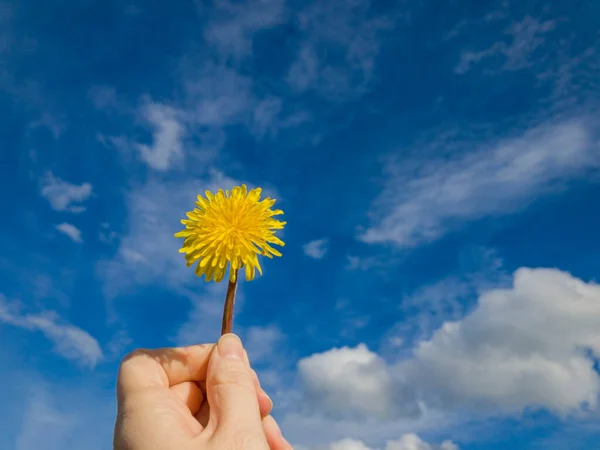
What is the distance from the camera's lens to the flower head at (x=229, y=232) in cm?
451

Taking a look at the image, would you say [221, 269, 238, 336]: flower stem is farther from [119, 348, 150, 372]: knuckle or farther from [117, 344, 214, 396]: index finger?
[119, 348, 150, 372]: knuckle

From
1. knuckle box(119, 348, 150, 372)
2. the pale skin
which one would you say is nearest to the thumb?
Result: the pale skin

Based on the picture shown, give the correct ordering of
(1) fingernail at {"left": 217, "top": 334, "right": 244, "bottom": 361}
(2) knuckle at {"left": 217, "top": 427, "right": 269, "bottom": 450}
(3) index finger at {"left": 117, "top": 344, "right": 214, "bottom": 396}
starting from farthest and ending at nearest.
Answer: (1) fingernail at {"left": 217, "top": 334, "right": 244, "bottom": 361}
(3) index finger at {"left": 117, "top": 344, "right": 214, "bottom": 396}
(2) knuckle at {"left": 217, "top": 427, "right": 269, "bottom": 450}

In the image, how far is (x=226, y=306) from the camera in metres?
4.34

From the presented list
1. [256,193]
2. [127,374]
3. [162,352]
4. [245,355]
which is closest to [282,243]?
[256,193]

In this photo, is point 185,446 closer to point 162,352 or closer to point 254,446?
point 254,446

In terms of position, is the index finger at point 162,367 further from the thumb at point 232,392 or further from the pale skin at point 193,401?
the thumb at point 232,392

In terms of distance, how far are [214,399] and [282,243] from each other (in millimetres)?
1460

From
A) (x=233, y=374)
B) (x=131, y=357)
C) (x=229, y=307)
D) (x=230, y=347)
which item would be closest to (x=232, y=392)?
(x=233, y=374)

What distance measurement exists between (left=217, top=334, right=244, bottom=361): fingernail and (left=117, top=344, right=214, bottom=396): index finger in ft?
0.85

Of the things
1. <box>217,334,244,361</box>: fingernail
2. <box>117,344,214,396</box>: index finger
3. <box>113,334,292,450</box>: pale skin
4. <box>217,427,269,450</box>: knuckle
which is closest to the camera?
<box>217,427,269,450</box>: knuckle

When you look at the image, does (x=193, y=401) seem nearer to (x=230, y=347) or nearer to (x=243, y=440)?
(x=230, y=347)

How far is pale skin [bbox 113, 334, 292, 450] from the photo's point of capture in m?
3.63

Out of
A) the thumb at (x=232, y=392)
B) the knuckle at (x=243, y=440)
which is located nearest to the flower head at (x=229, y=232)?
the thumb at (x=232, y=392)
